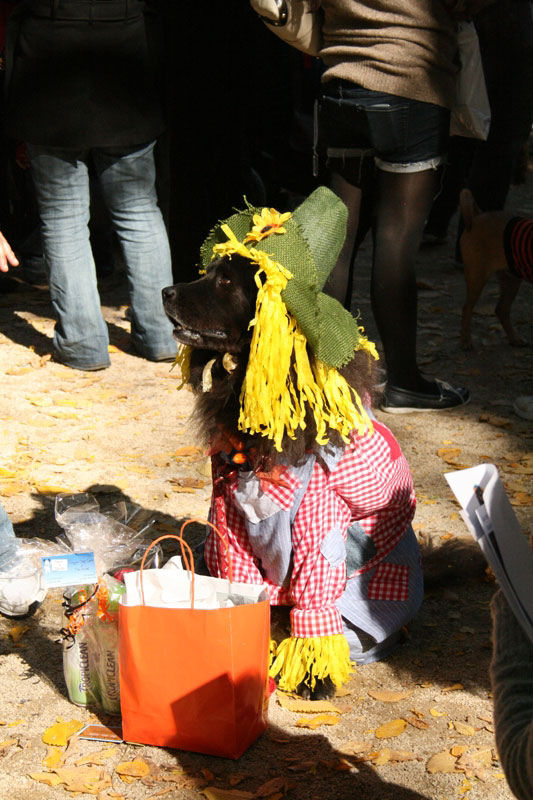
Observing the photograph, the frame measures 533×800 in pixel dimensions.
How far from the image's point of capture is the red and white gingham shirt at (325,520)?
2.62 meters

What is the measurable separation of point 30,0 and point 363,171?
1858mm

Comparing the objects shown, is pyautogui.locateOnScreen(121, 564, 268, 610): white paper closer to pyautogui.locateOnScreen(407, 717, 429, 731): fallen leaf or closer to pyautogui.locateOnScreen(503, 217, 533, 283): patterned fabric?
pyautogui.locateOnScreen(407, 717, 429, 731): fallen leaf

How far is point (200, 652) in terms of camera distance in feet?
7.55

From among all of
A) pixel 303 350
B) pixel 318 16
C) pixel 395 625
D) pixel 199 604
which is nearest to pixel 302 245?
pixel 303 350

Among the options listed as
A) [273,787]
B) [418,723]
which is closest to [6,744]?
[273,787]

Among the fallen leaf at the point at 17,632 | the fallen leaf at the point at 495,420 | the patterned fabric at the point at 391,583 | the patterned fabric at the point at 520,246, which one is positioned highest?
the patterned fabric at the point at 520,246

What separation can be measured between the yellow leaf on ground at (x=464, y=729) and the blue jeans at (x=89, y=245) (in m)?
3.20

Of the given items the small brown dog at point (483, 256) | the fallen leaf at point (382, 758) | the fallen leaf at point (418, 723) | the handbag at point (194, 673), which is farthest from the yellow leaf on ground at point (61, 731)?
the small brown dog at point (483, 256)

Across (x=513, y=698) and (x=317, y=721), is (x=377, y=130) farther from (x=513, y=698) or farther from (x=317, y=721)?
(x=513, y=698)

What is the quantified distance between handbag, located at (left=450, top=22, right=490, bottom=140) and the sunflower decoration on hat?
5.91 ft

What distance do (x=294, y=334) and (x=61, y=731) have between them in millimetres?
1232

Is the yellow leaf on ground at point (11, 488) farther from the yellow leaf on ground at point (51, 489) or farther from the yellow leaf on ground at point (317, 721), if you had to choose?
the yellow leaf on ground at point (317, 721)

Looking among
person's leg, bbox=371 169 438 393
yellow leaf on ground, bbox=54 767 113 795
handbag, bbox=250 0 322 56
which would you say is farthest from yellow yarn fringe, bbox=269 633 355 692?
handbag, bbox=250 0 322 56

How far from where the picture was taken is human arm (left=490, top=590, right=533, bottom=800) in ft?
4.27
